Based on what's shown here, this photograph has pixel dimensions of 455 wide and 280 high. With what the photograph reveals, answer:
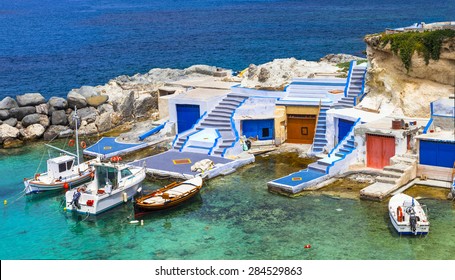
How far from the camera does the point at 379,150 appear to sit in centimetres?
3488

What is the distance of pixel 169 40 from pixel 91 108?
270ft

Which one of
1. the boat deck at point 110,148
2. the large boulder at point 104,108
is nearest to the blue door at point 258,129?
the boat deck at point 110,148

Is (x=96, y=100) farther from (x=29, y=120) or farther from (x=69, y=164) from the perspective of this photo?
(x=69, y=164)

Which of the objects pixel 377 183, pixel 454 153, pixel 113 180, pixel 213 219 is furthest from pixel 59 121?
pixel 454 153

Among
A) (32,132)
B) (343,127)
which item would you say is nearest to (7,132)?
(32,132)

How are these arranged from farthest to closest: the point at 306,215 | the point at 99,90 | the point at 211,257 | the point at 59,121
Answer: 1. the point at 99,90
2. the point at 59,121
3. the point at 306,215
4. the point at 211,257

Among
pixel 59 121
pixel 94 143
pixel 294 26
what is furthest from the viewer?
pixel 294 26

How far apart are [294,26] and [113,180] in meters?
109

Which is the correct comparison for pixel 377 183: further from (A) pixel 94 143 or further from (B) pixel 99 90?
(B) pixel 99 90

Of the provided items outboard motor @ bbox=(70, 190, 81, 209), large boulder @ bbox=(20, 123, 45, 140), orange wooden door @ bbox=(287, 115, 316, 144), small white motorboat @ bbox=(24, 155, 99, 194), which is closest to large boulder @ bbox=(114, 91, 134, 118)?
large boulder @ bbox=(20, 123, 45, 140)

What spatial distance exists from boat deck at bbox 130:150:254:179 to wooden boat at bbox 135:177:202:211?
215 cm

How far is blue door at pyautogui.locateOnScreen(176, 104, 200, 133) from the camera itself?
144ft

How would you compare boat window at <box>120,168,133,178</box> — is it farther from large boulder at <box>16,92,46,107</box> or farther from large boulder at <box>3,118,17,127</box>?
large boulder at <box>16,92,46,107</box>

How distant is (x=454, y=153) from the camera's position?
104ft
